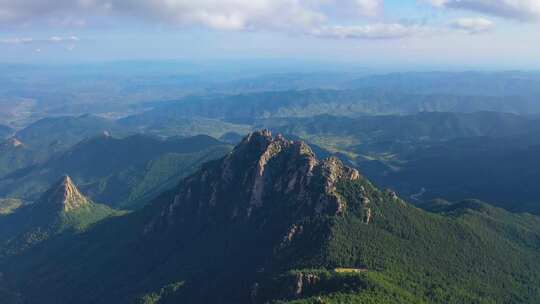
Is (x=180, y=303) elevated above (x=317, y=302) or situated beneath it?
situated beneath

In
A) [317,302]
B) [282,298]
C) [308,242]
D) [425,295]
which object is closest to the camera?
[317,302]

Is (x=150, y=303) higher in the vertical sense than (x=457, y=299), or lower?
lower

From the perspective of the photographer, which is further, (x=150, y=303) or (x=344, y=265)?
(x=150, y=303)

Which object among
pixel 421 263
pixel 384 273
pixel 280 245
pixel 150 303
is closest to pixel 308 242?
pixel 280 245

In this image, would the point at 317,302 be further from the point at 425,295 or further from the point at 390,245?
the point at 390,245

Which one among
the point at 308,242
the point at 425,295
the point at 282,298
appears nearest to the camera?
the point at 282,298

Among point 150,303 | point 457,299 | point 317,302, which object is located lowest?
point 150,303

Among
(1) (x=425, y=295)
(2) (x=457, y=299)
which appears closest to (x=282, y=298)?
(1) (x=425, y=295)

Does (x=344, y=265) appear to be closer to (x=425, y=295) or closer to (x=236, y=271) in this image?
(x=425, y=295)

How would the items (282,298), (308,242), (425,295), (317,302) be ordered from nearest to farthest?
1. (317,302)
2. (282,298)
3. (425,295)
4. (308,242)
